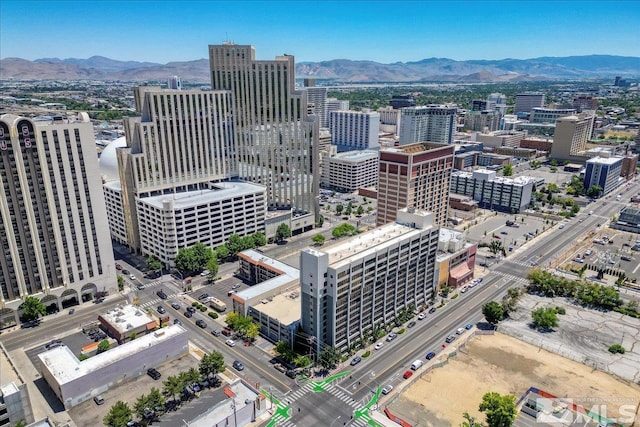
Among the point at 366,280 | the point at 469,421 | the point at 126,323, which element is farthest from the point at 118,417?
the point at 469,421

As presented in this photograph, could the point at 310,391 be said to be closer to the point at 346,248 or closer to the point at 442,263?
the point at 346,248

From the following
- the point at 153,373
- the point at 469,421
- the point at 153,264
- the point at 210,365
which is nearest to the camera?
the point at 469,421

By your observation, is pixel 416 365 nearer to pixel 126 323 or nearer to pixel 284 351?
pixel 284 351

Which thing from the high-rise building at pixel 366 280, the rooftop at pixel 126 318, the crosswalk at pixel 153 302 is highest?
the high-rise building at pixel 366 280

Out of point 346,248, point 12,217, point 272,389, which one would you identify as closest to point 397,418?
point 272,389

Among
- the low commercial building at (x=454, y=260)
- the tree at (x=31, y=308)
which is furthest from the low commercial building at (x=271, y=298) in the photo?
the tree at (x=31, y=308)

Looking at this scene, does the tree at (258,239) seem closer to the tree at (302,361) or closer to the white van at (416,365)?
the tree at (302,361)

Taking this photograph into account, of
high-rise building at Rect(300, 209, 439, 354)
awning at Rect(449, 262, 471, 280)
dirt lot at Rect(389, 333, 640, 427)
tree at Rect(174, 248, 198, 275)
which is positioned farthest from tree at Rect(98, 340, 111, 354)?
awning at Rect(449, 262, 471, 280)
